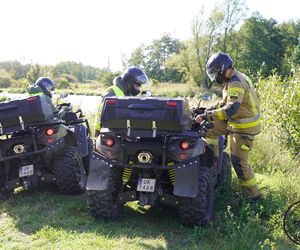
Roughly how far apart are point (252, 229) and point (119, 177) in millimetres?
1619

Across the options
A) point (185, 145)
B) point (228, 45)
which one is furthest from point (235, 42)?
point (185, 145)

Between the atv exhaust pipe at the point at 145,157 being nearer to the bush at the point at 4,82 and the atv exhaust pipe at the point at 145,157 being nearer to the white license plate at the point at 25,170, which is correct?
the white license plate at the point at 25,170

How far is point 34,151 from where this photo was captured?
5.49 meters

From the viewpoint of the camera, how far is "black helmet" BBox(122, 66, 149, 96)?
5805 millimetres

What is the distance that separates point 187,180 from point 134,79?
195 centimetres

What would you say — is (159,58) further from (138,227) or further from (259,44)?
(138,227)

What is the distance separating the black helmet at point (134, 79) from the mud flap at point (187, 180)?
69.3 inches

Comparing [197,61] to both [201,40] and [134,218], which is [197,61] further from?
[134,218]

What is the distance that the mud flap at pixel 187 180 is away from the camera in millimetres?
4398

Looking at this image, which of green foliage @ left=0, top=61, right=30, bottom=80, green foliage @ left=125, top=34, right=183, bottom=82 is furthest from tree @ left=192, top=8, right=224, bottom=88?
green foliage @ left=0, top=61, right=30, bottom=80

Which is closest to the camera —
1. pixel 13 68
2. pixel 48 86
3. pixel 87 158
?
pixel 87 158

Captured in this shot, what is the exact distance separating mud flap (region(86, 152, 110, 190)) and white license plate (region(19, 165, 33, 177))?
49.7 inches

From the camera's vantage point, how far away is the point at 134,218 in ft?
16.3

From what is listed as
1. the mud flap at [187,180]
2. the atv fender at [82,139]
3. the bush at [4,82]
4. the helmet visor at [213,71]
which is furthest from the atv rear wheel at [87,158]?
the bush at [4,82]
